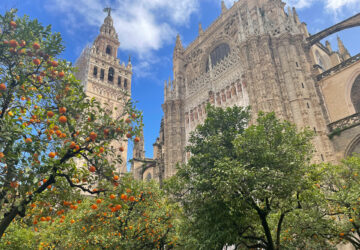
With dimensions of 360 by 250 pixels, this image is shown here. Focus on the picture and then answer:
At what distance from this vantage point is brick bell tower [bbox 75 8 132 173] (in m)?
44.9

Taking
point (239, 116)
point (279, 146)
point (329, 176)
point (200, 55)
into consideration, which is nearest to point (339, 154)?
point (329, 176)

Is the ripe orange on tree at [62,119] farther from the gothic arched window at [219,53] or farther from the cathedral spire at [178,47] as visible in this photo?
the cathedral spire at [178,47]

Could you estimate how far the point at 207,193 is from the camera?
9.53 metres

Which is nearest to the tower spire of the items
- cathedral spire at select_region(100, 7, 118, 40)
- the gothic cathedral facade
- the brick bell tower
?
the gothic cathedral facade

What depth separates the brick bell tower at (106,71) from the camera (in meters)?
44.9

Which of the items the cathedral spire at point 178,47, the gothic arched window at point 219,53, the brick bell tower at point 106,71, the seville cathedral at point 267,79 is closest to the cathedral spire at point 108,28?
the brick bell tower at point 106,71

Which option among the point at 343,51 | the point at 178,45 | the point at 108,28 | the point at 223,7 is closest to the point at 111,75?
the point at 108,28

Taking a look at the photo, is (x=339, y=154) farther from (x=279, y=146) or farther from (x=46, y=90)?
(x=46, y=90)

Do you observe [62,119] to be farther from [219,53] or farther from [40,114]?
[219,53]

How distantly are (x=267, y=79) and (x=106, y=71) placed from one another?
3572 cm

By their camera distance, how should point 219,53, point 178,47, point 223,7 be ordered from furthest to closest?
point 178,47 < point 223,7 < point 219,53

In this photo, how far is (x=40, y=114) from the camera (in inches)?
215

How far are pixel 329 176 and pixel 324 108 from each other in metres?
9.72

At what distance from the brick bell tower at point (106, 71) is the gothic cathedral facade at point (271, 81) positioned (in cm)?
1610
